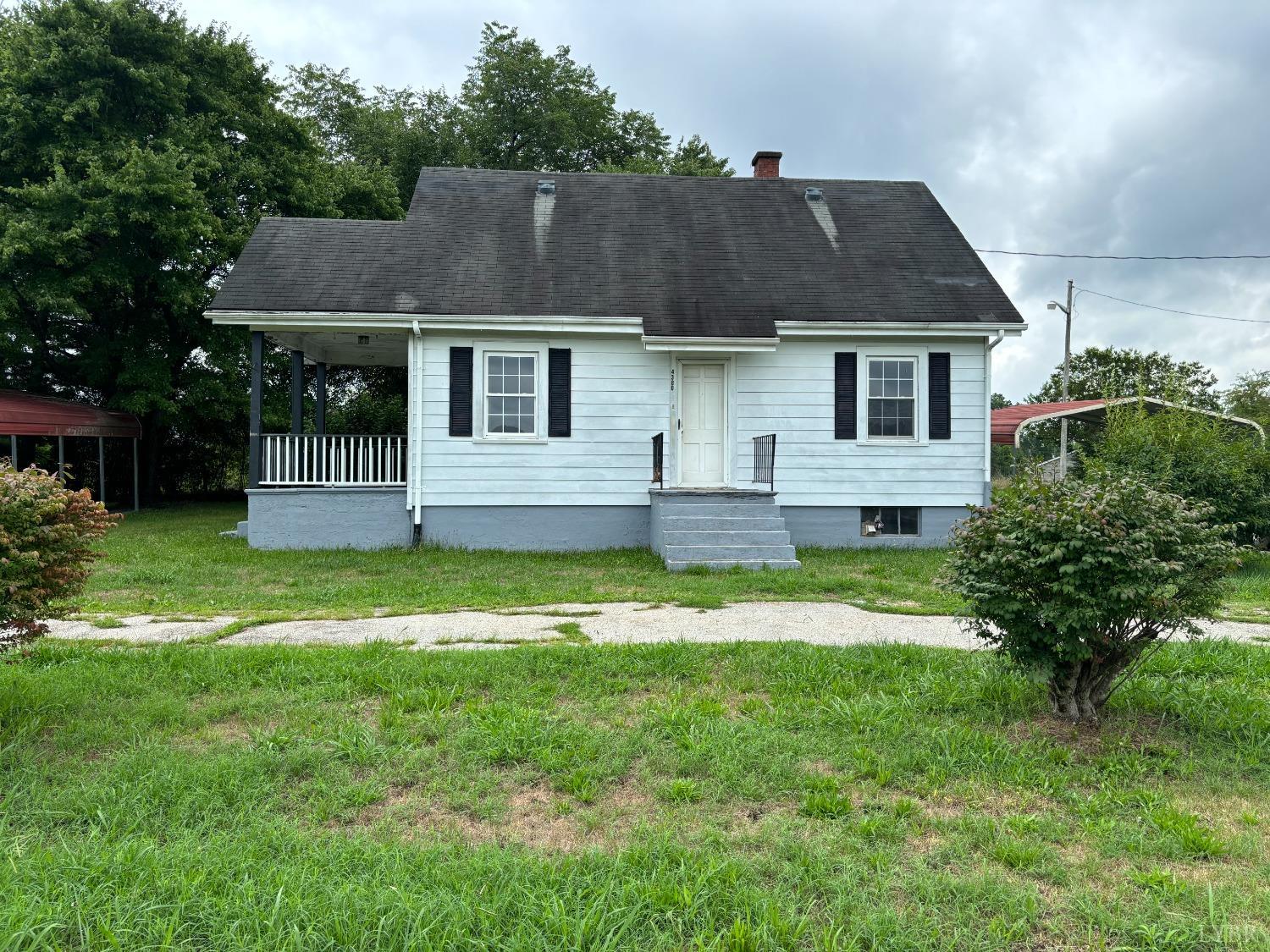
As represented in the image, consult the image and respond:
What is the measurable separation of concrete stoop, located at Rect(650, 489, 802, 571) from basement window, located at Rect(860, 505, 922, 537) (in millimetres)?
2172

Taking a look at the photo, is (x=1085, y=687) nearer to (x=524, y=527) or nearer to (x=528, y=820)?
(x=528, y=820)

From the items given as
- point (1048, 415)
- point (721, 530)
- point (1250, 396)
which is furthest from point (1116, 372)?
point (721, 530)

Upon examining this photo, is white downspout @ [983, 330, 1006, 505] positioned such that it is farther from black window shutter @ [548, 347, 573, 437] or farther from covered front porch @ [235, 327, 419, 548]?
covered front porch @ [235, 327, 419, 548]

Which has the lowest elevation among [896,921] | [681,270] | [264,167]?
[896,921]

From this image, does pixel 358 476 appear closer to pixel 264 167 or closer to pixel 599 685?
pixel 599 685

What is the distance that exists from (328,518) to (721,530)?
632 cm

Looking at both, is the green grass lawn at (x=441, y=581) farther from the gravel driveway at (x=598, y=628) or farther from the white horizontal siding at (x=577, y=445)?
the white horizontal siding at (x=577, y=445)

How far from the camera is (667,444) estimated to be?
12883mm

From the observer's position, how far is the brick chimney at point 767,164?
16844 millimetres

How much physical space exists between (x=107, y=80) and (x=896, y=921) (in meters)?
23.2

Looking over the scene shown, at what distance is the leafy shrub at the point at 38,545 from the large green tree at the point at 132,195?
1562 cm

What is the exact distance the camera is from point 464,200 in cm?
1509

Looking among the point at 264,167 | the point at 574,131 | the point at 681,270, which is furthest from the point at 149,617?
the point at 574,131

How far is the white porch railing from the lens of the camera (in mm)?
12672
